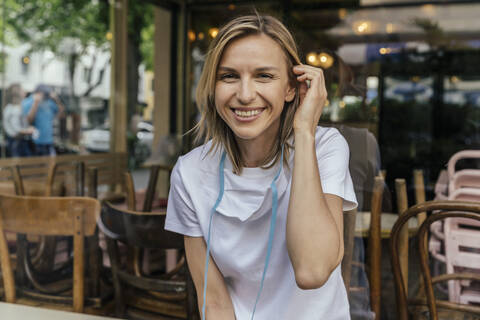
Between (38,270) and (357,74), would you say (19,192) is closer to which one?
(38,270)

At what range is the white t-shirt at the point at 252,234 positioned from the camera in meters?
1.15

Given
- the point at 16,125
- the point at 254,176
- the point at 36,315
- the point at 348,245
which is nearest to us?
the point at 254,176

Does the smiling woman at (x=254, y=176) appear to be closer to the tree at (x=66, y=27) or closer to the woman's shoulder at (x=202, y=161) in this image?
the woman's shoulder at (x=202, y=161)

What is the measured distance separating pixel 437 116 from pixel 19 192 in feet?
17.4

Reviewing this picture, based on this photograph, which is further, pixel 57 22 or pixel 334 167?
pixel 57 22

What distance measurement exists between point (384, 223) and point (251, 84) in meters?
0.99

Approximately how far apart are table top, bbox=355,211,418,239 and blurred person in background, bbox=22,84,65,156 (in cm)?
335

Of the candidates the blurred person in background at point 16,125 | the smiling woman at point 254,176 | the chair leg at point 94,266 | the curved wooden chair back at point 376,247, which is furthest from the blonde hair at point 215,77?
the blurred person in background at point 16,125

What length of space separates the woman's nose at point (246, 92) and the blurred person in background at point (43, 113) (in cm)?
363

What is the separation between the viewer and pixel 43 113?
15.9ft

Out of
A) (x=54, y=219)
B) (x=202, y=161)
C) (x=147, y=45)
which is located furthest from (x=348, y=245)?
(x=147, y=45)

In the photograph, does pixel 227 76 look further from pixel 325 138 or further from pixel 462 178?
pixel 462 178

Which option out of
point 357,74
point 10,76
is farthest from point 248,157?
point 10,76

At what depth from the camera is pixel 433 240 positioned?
6.41 ft
